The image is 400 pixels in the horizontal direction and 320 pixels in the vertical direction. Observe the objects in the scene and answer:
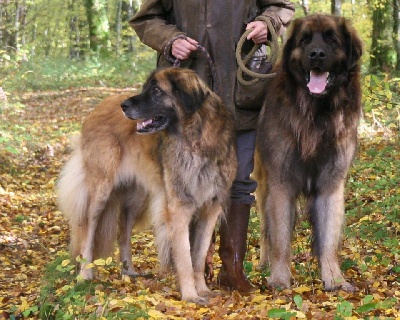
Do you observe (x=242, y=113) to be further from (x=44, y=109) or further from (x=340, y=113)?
(x=44, y=109)

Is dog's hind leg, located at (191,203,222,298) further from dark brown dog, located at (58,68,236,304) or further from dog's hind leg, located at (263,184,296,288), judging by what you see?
dog's hind leg, located at (263,184,296,288)

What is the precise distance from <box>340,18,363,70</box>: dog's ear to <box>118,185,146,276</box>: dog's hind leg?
6.56 ft

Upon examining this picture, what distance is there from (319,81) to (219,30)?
2.56 ft

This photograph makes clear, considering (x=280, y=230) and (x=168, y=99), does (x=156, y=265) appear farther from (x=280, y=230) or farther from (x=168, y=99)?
(x=168, y=99)

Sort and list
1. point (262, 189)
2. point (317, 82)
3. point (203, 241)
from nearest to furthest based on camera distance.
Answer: point (317, 82) → point (203, 241) → point (262, 189)

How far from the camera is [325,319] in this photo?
11.5 ft

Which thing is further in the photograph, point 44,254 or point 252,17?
point 44,254

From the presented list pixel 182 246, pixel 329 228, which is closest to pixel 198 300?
pixel 182 246

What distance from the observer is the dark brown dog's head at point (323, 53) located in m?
4.20

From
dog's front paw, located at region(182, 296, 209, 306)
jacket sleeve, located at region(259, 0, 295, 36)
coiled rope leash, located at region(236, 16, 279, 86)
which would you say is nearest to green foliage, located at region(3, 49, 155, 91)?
jacket sleeve, located at region(259, 0, 295, 36)

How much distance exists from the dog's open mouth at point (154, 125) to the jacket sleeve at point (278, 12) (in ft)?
3.46

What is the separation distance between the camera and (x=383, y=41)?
13.4 m

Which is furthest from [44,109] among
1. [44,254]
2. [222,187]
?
[222,187]

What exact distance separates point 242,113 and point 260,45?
0.49m
